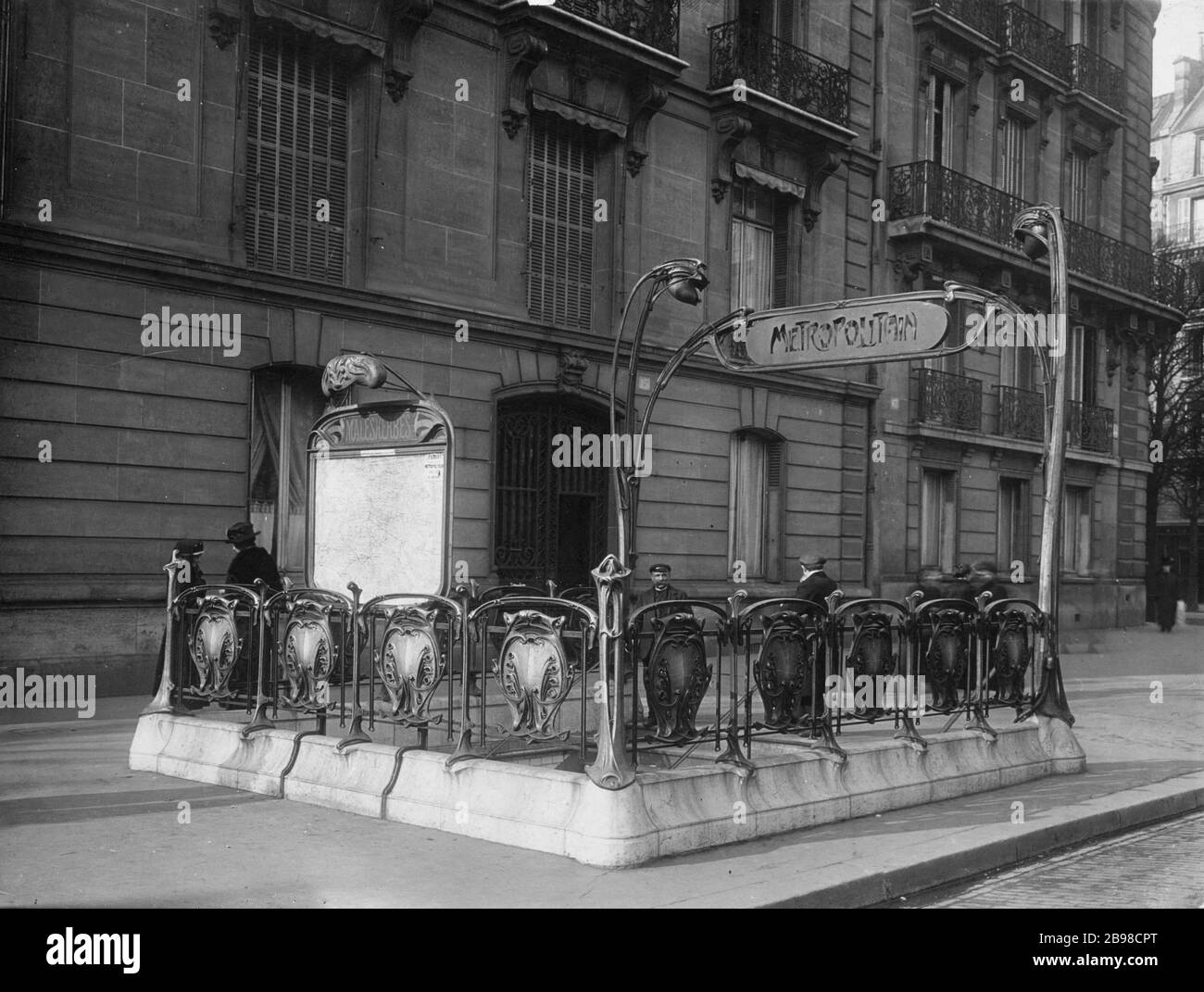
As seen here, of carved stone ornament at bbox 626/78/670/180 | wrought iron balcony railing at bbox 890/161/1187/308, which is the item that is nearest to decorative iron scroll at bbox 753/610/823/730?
carved stone ornament at bbox 626/78/670/180

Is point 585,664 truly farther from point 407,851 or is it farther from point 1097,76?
point 1097,76

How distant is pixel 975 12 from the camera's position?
27.1m

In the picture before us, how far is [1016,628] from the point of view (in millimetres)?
10016

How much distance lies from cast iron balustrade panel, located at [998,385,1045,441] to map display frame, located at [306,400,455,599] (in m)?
21.3

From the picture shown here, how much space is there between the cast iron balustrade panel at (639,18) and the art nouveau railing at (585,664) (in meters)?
12.2

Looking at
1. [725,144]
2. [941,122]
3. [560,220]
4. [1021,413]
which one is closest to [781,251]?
[725,144]

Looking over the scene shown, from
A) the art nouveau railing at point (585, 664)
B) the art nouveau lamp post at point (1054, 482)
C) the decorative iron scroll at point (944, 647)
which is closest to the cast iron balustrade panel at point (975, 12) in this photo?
the art nouveau lamp post at point (1054, 482)

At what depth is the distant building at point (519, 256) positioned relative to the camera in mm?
13570

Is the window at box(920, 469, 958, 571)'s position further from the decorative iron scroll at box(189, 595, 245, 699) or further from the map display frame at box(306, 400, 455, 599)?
the decorative iron scroll at box(189, 595, 245, 699)

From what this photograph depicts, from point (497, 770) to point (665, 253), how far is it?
48.0 feet

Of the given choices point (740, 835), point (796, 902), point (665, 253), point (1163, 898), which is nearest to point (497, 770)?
point (740, 835)

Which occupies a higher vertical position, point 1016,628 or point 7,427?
point 7,427

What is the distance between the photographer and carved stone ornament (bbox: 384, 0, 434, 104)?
16.5 meters
